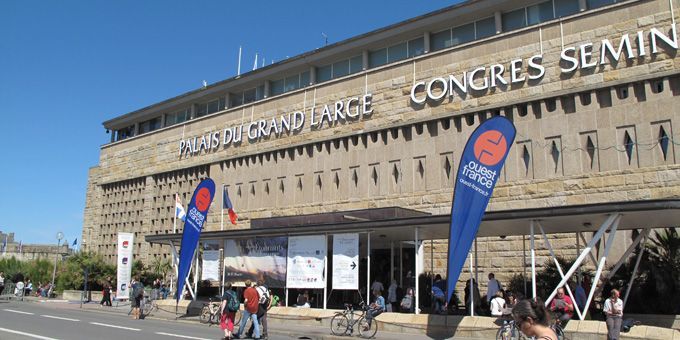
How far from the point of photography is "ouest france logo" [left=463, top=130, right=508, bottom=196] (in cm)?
1617

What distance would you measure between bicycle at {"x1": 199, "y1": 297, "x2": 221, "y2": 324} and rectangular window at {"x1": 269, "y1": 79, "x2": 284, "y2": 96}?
18.8m

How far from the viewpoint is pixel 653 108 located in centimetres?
2266

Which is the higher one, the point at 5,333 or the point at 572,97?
the point at 572,97

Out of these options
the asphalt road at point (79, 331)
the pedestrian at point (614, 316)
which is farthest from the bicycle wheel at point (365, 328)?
the pedestrian at point (614, 316)

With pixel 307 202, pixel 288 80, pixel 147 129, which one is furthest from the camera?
pixel 147 129

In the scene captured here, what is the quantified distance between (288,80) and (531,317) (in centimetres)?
3507

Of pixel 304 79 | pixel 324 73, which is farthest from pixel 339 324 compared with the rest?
pixel 304 79

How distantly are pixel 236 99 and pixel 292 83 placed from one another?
19.0ft

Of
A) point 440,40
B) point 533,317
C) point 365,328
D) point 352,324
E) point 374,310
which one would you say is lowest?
point 365,328

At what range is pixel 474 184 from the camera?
53.0 feet

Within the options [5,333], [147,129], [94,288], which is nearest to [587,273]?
[5,333]

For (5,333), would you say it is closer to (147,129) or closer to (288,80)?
(288,80)

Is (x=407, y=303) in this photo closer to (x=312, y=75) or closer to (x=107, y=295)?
(x=312, y=75)

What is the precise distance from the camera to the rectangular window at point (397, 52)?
3247 centimetres
